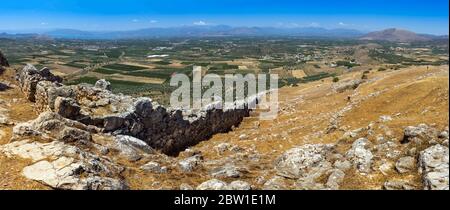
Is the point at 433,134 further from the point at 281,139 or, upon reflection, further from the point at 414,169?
the point at 281,139

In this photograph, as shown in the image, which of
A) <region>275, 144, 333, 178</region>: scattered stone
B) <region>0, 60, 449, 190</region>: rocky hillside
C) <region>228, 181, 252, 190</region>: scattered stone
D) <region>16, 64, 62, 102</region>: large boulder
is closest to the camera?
<region>228, 181, 252, 190</region>: scattered stone

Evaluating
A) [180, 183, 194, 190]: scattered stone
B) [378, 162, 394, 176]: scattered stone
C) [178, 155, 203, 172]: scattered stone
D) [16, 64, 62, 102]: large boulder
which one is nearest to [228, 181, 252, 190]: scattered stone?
[180, 183, 194, 190]: scattered stone

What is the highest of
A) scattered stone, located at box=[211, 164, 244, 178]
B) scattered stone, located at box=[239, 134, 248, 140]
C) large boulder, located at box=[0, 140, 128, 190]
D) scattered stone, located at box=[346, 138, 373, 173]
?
large boulder, located at box=[0, 140, 128, 190]

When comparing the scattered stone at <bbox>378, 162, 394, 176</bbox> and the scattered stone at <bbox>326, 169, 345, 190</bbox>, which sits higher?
the scattered stone at <bbox>378, 162, 394, 176</bbox>

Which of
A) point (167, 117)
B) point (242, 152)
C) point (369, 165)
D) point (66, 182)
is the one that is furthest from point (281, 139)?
point (66, 182)

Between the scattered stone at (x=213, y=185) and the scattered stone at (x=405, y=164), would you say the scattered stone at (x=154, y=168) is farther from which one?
the scattered stone at (x=405, y=164)

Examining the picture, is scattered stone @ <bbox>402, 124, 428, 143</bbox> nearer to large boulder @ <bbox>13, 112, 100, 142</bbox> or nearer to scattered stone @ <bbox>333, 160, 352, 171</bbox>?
scattered stone @ <bbox>333, 160, 352, 171</bbox>

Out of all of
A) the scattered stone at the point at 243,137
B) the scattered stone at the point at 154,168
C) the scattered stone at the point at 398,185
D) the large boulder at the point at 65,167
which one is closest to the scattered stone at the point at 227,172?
the scattered stone at the point at 154,168
